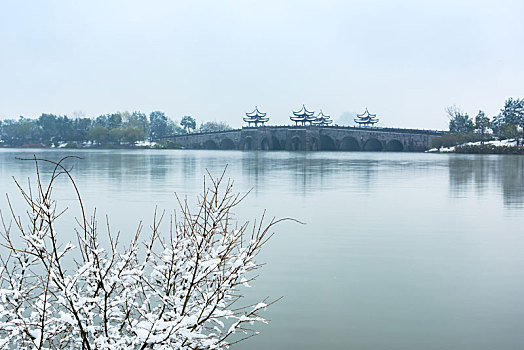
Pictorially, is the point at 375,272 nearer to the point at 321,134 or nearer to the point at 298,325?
the point at 298,325

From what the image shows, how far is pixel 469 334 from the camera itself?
5355 millimetres

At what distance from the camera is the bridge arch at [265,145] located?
291 ft

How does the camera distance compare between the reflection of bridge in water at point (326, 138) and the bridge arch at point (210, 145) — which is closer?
the reflection of bridge in water at point (326, 138)

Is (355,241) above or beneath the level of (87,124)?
beneath

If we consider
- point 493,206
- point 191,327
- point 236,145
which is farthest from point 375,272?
point 236,145

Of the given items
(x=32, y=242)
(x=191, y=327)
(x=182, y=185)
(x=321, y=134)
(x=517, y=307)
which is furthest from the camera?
(x=321, y=134)

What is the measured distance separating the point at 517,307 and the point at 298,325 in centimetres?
239

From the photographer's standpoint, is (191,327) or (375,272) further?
(375,272)

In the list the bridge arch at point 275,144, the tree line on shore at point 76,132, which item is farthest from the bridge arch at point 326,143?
the tree line on shore at point 76,132

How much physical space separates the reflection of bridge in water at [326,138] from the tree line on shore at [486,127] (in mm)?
3561

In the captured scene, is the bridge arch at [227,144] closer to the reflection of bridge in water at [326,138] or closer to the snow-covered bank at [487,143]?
the reflection of bridge in water at [326,138]

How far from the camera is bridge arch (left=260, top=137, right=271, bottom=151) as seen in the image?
291 ft

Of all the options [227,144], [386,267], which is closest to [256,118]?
[227,144]

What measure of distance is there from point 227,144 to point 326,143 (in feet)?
Result: 70.1
